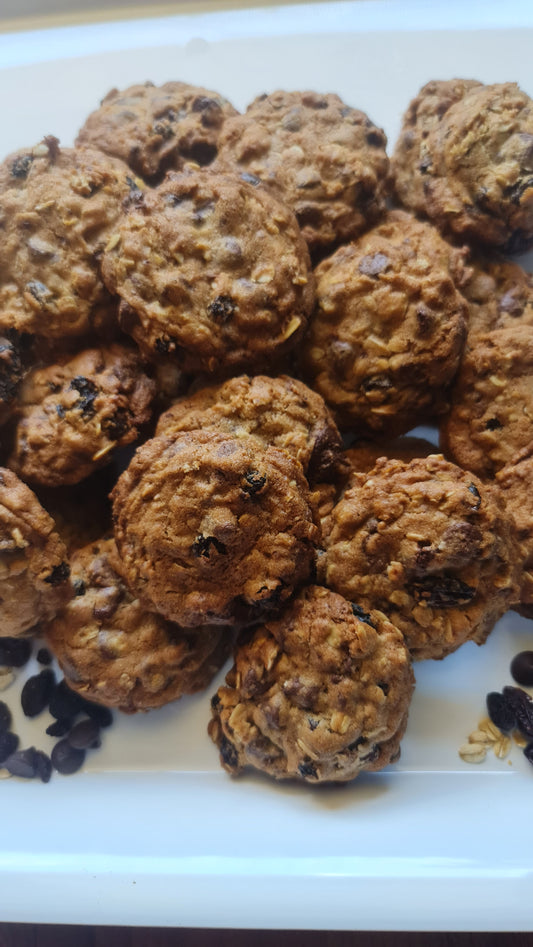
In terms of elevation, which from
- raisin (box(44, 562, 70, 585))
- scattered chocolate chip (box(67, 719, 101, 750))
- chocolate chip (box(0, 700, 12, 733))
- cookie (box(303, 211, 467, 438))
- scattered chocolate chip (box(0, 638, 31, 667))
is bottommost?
chocolate chip (box(0, 700, 12, 733))

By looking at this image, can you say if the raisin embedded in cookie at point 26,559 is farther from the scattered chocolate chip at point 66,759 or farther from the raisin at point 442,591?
the raisin at point 442,591

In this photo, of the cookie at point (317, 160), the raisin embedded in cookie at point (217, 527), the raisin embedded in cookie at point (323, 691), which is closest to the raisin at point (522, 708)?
the raisin embedded in cookie at point (323, 691)

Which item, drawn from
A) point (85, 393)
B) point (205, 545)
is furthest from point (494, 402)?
point (85, 393)

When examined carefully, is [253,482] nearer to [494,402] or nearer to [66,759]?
[494,402]

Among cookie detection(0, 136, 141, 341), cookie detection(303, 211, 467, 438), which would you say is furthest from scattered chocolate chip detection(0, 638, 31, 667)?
cookie detection(303, 211, 467, 438)

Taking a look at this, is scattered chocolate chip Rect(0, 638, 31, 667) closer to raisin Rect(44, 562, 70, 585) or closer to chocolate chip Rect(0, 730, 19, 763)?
chocolate chip Rect(0, 730, 19, 763)

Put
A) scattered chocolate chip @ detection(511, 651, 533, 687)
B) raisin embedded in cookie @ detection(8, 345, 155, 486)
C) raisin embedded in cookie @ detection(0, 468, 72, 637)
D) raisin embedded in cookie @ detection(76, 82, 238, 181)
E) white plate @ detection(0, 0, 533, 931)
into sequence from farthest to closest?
raisin embedded in cookie @ detection(76, 82, 238, 181)
scattered chocolate chip @ detection(511, 651, 533, 687)
raisin embedded in cookie @ detection(8, 345, 155, 486)
raisin embedded in cookie @ detection(0, 468, 72, 637)
white plate @ detection(0, 0, 533, 931)
